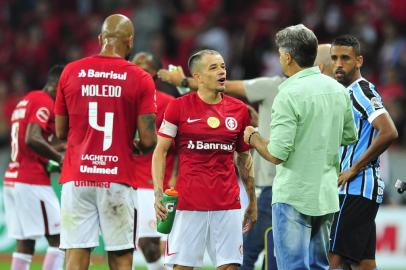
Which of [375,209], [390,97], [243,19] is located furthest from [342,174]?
[243,19]

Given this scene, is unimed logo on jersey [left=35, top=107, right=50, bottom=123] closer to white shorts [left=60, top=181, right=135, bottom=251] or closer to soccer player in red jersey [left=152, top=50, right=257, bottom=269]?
white shorts [left=60, top=181, right=135, bottom=251]

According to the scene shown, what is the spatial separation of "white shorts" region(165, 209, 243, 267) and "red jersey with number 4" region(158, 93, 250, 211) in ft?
0.27

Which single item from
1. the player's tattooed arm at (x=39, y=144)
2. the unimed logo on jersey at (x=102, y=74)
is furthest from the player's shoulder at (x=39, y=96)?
the unimed logo on jersey at (x=102, y=74)

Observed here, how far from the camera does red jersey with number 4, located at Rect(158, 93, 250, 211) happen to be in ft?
28.0

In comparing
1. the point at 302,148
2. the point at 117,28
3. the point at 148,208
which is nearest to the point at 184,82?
the point at 117,28

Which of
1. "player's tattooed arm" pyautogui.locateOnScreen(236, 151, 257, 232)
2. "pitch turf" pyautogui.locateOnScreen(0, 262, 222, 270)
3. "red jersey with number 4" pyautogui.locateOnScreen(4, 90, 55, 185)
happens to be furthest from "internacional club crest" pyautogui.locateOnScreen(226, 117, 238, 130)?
"pitch turf" pyautogui.locateOnScreen(0, 262, 222, 270)

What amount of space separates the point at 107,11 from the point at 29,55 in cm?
194

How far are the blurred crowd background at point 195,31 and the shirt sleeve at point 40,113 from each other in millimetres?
7016

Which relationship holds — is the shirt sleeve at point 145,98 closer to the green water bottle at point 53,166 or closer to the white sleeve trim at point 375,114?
the white sleeve trim at point 375,114

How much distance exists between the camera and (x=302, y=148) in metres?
7.59

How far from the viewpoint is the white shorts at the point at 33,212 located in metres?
11.1

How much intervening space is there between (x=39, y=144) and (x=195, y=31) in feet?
30.5

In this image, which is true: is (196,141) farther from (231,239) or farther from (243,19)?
(243,19)

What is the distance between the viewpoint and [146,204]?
11406 mm
